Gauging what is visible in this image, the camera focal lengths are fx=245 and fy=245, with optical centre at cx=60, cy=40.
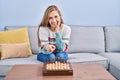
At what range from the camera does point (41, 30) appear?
8.95 feet

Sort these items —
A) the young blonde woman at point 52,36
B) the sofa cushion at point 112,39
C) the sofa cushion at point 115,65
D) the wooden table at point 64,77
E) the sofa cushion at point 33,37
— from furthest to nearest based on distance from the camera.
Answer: the sofa cushion at point 112,39, the sofa cushion at point 33,37, the young blonde woman at point 52,36, the sofa cushion at point 115,65, the wooden table at point 64,77

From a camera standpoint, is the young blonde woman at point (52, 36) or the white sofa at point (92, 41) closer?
the young blonde woman at point (52, 36)

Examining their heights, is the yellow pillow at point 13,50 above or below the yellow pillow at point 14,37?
below

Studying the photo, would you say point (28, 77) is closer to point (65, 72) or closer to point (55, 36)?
point (65, 72)

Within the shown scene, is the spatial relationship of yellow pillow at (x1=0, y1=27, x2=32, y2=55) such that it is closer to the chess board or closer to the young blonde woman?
the young blonde woman

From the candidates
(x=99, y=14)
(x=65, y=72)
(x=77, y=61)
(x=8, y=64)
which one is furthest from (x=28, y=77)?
(x=99, y=14)

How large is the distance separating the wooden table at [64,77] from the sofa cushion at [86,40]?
109 cm

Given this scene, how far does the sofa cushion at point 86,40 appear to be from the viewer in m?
3.26

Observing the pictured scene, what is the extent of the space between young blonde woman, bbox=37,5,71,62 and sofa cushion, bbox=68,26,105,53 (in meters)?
0.51

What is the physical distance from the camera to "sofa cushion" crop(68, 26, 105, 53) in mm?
3262

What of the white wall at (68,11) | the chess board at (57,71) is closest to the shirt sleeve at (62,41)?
the chess board at (57,71)

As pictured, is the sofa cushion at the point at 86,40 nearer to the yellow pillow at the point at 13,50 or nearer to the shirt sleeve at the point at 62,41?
the shirt sleeve at the point at 62,41

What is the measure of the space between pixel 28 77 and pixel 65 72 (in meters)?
0.29

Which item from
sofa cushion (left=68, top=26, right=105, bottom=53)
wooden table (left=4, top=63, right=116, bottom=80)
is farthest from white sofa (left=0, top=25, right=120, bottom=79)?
wooden table (left=4, top=63, right=116, bottom=80)
